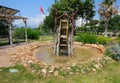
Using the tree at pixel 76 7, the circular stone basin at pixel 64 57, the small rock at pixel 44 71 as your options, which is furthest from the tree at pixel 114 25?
the small rock at pixel 44 71

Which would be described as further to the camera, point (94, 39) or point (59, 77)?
point (94, 39)

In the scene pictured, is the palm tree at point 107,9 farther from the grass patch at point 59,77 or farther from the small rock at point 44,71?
the small rock at point 44,71

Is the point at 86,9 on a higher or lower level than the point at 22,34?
higher

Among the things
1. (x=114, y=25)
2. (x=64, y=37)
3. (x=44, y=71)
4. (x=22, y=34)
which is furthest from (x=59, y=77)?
(x=114, y=25)

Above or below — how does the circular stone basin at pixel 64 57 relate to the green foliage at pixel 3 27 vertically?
below

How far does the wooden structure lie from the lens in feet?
38.9

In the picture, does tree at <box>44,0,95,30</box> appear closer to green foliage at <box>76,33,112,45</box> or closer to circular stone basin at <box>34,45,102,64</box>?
green foliage at <box>76,33,112,45</box>

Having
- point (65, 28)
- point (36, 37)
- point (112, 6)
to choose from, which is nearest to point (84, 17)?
point (112, 6)

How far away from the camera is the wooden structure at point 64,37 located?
11.9 meters

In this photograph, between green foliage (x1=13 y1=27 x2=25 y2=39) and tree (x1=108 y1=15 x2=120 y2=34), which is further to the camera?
tree (x1=108 y1=15 x2=120 y2=34)

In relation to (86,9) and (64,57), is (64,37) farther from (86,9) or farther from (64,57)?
(86,9)

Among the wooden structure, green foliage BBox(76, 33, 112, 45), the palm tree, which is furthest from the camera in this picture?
the palm tree

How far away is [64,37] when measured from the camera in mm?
12086

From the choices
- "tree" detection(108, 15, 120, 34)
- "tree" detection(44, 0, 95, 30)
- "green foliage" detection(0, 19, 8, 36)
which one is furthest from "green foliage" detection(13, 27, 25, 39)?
"tree" detection(108, 15, 120, 34)
